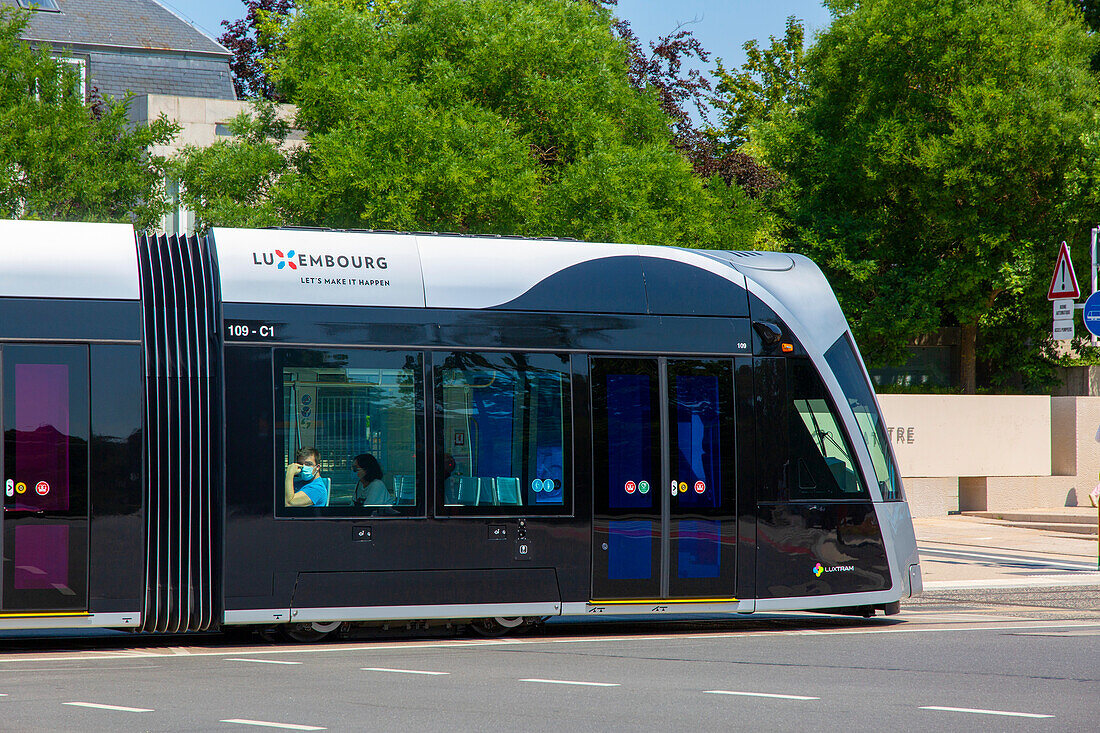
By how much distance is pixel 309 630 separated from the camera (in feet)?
36.8

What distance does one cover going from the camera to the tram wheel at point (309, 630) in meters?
11.1

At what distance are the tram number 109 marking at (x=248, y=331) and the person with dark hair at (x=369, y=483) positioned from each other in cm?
122

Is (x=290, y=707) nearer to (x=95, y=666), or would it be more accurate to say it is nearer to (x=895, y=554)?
(x=95, y=666)

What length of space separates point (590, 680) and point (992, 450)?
18049mm

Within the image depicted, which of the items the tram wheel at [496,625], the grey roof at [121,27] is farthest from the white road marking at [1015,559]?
the grey roof at [121,27]

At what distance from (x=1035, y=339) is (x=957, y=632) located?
1938cm

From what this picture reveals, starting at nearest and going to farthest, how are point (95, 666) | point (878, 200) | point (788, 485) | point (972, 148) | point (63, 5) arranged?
point (95, 666)
point (788, 485)
point (972, 148)
point (878, 200)
point (63, 5)

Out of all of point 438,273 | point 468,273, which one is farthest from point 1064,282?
point 438,273

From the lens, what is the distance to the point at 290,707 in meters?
7.83

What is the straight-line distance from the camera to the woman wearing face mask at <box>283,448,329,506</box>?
1078 centimetres

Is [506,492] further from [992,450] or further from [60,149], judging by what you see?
[992,450]

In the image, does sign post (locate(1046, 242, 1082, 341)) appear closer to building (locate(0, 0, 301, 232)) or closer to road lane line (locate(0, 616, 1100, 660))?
road lane line (locate(0, 616, 1100, 660))

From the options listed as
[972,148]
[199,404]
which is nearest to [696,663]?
[199,404]

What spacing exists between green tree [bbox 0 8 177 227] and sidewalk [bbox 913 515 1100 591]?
13.2m
